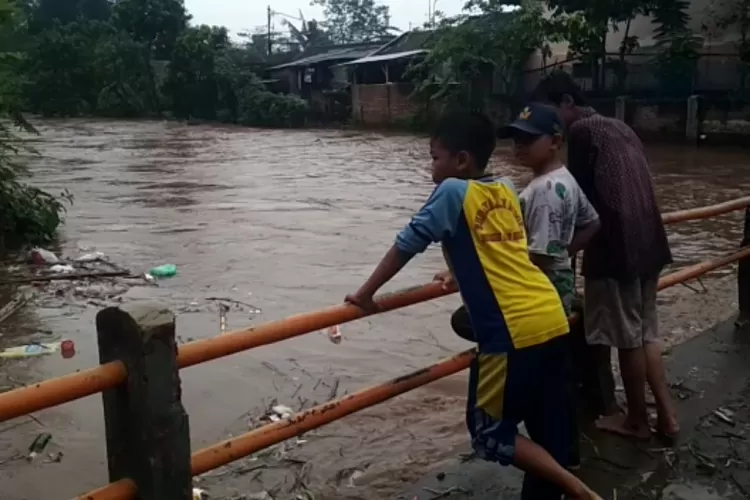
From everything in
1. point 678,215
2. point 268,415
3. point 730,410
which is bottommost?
point 268,415

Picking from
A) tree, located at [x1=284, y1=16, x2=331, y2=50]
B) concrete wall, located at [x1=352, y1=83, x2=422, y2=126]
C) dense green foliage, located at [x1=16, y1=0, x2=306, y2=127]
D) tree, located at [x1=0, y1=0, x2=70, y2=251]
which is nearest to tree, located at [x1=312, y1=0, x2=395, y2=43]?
tree, located at [x1=284, y1=16, x2=331, y2=50]

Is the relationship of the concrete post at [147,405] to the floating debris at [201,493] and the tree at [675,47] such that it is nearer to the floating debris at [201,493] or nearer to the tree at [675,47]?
the floating debris at [201,493]

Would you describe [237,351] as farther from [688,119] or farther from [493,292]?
[688,119]

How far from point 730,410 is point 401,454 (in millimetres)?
1725

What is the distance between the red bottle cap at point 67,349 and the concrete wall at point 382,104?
27.9m

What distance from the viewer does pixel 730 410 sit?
4082 mm

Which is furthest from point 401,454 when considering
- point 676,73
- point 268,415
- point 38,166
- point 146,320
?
Result: point 676,73

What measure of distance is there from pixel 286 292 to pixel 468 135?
20.5 ft

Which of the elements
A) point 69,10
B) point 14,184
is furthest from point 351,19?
point 14,184

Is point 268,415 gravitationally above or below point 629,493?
below

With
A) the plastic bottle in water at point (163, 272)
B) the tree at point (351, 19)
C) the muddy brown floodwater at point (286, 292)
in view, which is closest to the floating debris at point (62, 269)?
the muddy brown floodwater at point (286, 292)

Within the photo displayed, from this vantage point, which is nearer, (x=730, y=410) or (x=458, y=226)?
(x=458, y=226)

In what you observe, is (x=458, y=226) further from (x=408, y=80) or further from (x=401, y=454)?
(x=408, y=80)

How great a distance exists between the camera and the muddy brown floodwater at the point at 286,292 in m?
4.75
